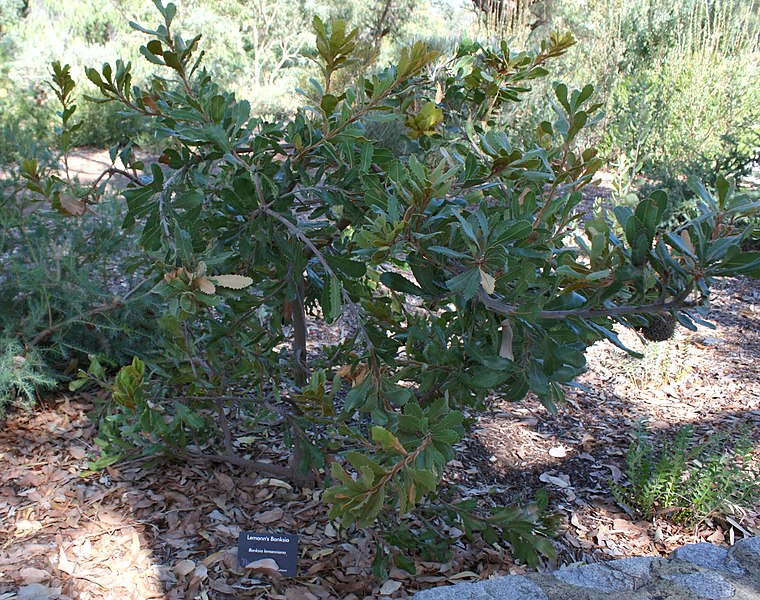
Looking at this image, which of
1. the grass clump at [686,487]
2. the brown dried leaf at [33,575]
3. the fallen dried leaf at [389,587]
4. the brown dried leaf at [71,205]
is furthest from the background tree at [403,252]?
the grass clump at [686,487]

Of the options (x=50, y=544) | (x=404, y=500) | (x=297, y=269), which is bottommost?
(x=50, y=544)

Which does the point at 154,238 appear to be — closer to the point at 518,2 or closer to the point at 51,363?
the point at 51,363

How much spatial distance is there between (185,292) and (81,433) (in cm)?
164

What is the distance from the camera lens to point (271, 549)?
1941 mm

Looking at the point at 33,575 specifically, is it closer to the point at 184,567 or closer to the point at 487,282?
the point at 184,567

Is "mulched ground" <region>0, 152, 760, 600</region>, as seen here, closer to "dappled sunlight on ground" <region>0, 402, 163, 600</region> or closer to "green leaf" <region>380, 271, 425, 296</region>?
"dappled sunlight on ground" <region>0, 402, 163, 600</region>

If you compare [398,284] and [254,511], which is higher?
[398,284]

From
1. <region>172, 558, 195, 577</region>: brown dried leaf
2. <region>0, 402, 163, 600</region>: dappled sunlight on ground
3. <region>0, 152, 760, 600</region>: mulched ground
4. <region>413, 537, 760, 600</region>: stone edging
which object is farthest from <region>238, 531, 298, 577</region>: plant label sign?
<region>413, 537, 760, 600</region>: stone edging

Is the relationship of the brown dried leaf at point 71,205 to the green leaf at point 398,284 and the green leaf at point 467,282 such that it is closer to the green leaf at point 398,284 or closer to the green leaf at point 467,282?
the green leaf at point 398,284

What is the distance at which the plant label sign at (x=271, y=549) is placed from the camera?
1.94 m

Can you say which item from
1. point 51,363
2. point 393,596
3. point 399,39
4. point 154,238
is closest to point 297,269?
point 154,238

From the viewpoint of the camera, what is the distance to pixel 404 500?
124cm

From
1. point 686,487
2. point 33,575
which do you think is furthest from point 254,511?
point 686,487

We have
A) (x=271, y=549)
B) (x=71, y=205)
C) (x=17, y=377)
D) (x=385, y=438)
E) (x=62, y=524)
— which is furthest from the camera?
(x=17, y=377)
